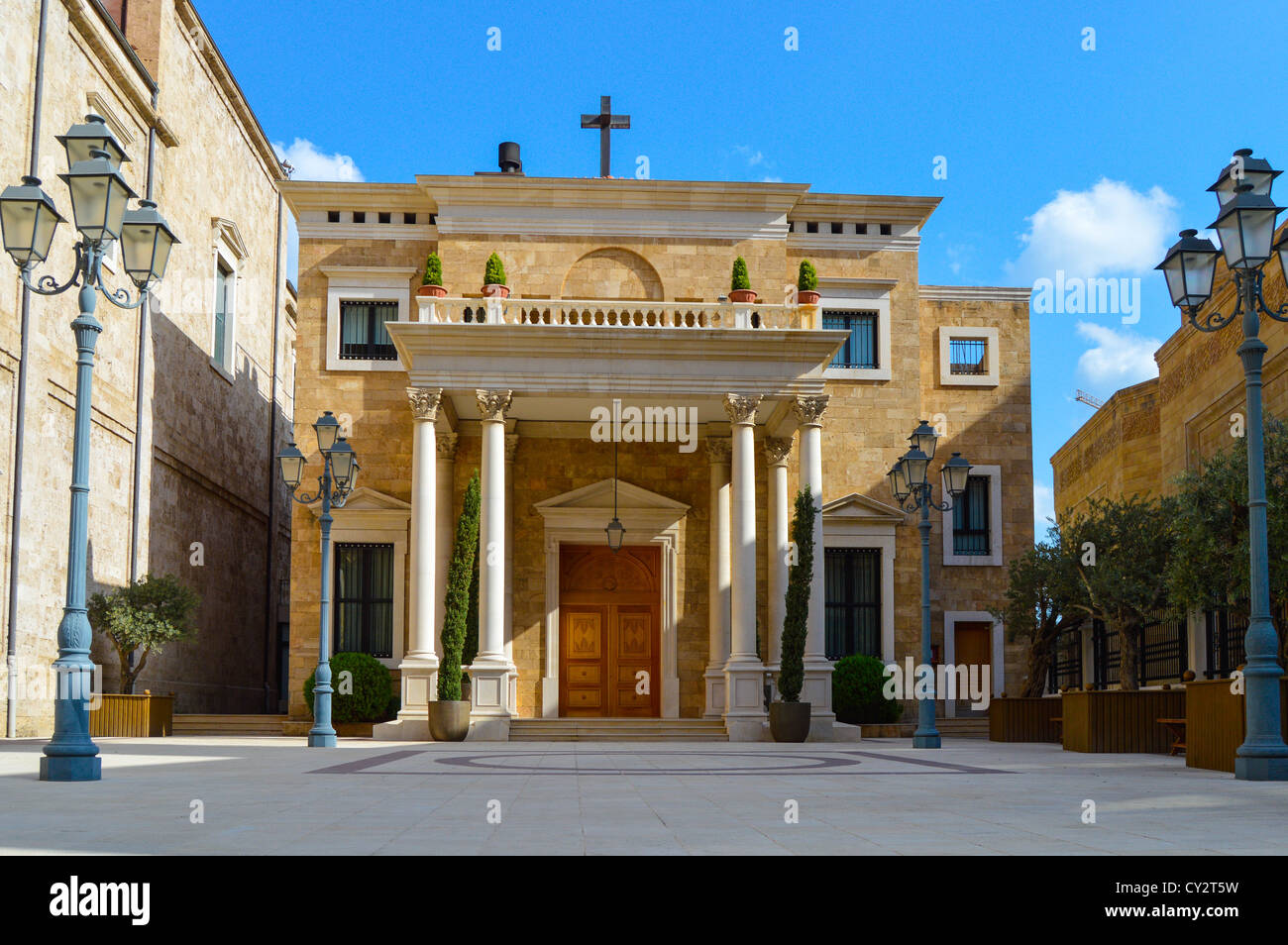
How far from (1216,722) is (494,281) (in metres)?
15.4

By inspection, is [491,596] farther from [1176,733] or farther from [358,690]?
[1176,733]

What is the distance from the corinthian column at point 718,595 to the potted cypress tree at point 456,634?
5886mm

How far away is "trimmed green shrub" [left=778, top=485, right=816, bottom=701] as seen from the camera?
23.0 meters

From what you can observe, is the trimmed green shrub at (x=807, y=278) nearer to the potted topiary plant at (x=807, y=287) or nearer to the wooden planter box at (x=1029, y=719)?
the potted topiary plant at (x=807, y=287)

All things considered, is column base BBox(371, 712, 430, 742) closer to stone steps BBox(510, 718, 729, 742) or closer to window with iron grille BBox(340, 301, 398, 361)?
stone steps BBox(510, 718, 729, 742)

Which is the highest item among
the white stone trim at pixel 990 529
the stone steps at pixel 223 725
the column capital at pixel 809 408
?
the column capital at pixel 809 408

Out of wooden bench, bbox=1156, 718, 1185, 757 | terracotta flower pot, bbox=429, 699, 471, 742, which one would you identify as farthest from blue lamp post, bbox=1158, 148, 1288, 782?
terracotta flower pot, bbox=429, 699, 471, 742

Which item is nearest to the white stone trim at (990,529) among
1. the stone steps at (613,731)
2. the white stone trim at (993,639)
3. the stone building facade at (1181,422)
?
the white stone trim at (993,639)

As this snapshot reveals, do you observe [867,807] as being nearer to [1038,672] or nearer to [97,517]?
[1038,672]

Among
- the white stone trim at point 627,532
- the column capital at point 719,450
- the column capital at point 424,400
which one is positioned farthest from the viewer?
the white stone trim at point 627,532

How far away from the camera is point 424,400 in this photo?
79.2 feet

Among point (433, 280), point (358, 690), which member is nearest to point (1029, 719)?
point (358, 690)

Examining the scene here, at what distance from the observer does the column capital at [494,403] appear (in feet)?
78.9
